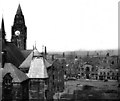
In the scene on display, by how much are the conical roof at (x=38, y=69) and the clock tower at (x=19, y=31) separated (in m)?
22.1

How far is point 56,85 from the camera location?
5566 cm

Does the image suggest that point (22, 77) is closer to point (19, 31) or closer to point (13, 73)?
point (13, 73)

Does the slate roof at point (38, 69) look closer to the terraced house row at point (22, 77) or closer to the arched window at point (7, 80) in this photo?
the terraced house row at point (22, 77)

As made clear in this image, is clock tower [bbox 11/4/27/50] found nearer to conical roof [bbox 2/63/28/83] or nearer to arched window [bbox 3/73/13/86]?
conical roof [bbox 2/63/28/83]

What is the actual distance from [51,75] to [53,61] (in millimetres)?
3766

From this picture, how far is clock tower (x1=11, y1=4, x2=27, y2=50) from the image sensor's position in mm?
63094

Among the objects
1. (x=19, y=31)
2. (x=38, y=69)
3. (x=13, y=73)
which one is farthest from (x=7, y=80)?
(x=19, y=31)

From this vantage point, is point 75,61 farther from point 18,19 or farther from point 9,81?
point 9,81

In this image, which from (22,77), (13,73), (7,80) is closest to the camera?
(7,80)

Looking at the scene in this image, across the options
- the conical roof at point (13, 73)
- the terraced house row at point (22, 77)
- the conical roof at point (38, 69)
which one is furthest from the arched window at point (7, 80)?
the conical roof at point (38, 69)

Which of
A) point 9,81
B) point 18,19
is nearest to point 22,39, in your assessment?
point 18,19

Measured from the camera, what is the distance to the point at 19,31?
64.1m

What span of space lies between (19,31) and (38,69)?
2456cm

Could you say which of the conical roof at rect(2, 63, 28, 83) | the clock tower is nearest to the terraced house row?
the conical roof at rect(2, 63, 28, 83)
